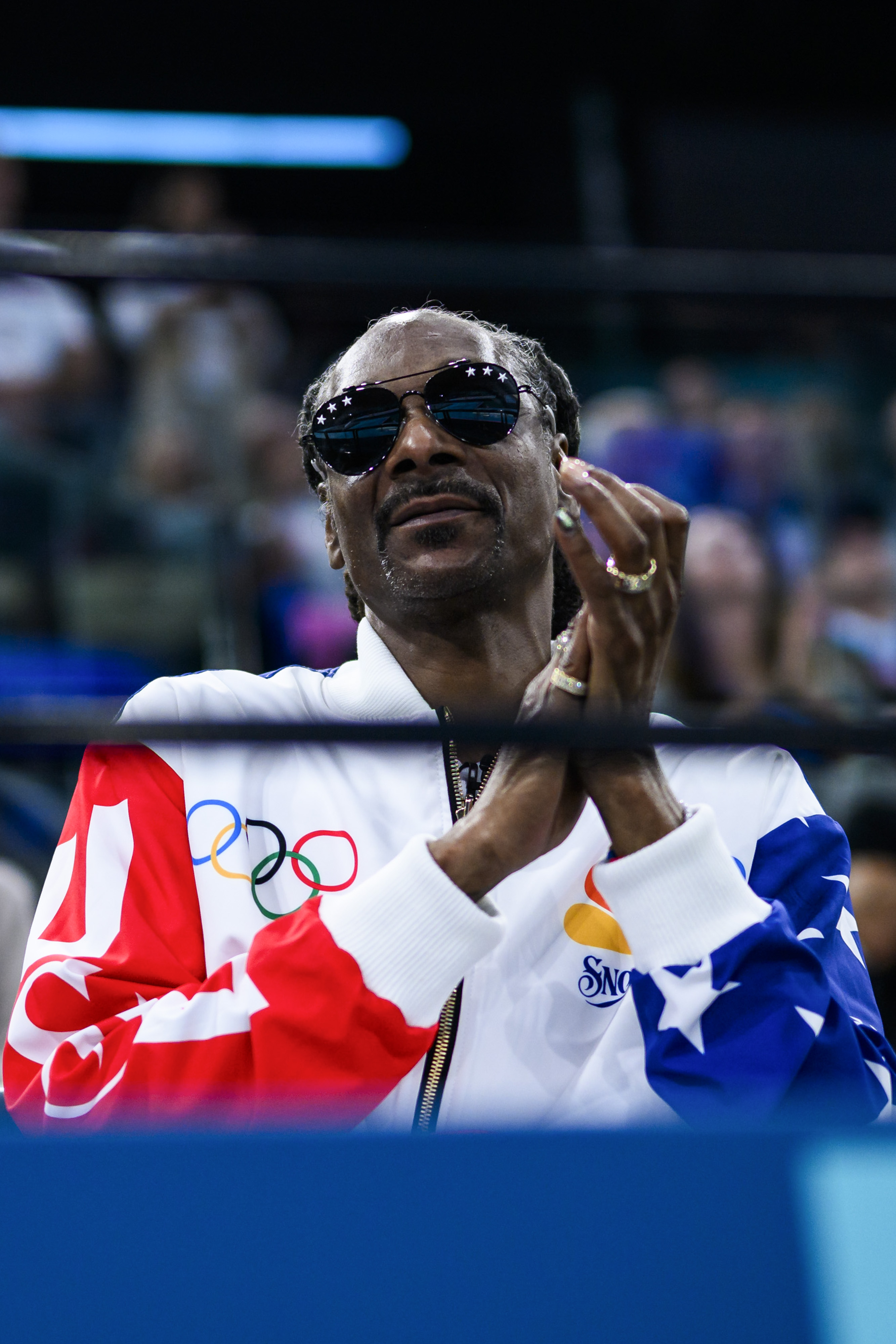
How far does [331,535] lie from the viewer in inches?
70.1

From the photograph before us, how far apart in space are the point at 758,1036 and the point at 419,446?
0.74m

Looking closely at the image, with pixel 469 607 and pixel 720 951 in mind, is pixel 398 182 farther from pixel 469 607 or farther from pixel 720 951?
pixel 720 951

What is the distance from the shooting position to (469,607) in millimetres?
1630

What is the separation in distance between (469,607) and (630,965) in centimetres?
45

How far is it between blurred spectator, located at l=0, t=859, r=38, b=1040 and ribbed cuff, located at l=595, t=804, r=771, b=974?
972mm

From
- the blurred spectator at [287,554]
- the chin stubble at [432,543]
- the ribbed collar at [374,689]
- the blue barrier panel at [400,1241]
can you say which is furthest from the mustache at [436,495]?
the blurred spectator at [287,554]

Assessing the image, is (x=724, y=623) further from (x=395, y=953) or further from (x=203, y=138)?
(x=203, y=138)

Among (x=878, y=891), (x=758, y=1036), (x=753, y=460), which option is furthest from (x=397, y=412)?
(x=753, y=460)

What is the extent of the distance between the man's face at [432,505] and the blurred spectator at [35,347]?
7.73 feet

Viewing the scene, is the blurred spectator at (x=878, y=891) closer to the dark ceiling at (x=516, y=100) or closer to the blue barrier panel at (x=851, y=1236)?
the blue barrier panel at (x=851, y=1236)

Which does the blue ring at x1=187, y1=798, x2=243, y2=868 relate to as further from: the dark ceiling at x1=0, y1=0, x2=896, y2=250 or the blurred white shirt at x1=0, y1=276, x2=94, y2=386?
the dark ceiling at x1=0, y1=0, x2=896, y2=250

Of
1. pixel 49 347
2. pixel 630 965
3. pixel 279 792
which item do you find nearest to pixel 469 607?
pixel 279 792

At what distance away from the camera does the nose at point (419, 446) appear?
1.58 meters

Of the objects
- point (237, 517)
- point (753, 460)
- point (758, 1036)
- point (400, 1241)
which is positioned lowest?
point (753, 460)
